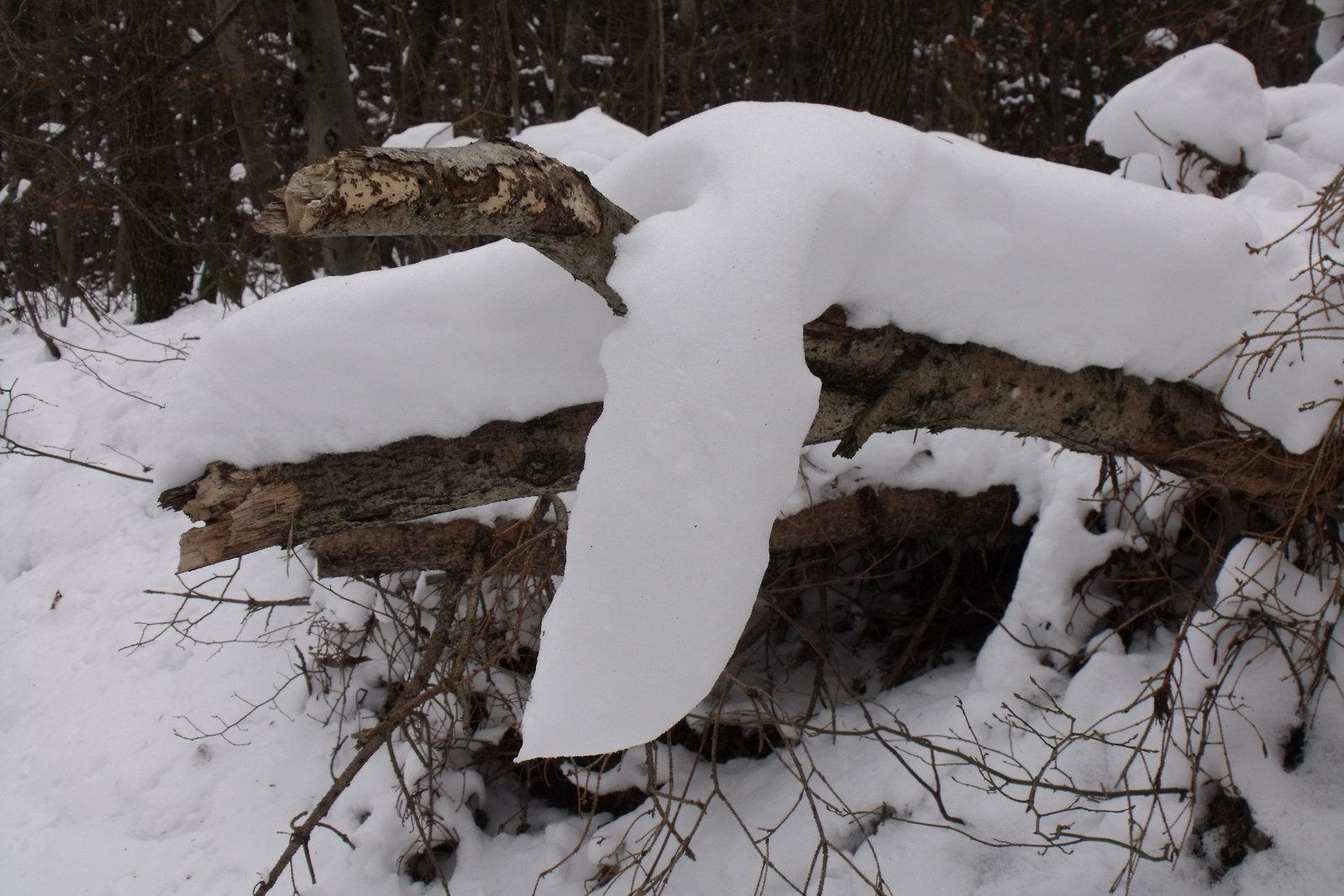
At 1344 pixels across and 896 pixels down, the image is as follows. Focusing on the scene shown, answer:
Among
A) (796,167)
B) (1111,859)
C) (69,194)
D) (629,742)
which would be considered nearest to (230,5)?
(69,194)

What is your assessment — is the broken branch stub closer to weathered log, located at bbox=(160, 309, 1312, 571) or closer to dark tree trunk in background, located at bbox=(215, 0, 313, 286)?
weathered log, located at bbox=(160, 309, 1312, 571)

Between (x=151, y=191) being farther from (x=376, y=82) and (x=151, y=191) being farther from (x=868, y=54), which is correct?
(x=868, y=54)

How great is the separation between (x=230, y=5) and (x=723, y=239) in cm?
512

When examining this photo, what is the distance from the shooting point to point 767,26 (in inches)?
316

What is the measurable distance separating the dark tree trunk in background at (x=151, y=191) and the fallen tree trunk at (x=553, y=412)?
16.5ft

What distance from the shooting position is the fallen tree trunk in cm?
90

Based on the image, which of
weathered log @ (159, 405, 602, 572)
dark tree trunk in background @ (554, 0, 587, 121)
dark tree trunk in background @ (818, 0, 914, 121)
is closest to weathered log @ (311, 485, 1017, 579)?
weathered log @ (159, 405, 602, 572)

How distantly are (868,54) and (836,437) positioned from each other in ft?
11.7

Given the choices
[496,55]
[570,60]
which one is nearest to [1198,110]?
[496,55]

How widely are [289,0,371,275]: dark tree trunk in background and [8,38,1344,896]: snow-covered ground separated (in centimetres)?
85

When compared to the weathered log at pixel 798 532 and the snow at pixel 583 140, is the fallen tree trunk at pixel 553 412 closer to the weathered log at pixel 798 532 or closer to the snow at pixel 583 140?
the weathered log at pixel 798 532

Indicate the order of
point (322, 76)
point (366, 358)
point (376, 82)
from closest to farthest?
point (366, 358) < point (322, 76) < point (376, 82)

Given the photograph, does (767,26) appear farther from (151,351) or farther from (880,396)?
(880,396)

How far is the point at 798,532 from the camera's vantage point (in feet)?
8.68
